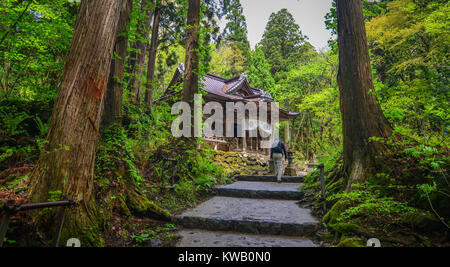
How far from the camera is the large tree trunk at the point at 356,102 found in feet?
12.1

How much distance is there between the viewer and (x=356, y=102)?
3943 millimetres

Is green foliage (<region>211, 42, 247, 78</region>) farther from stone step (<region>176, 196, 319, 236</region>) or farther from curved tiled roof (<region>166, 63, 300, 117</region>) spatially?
stone step (<region>176, 196, 319, 236</region>)

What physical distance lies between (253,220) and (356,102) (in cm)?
295

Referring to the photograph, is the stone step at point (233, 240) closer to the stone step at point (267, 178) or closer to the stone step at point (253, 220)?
the stone step at point (253, 220)

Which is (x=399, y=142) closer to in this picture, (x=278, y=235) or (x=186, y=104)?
(x=278, y=235)

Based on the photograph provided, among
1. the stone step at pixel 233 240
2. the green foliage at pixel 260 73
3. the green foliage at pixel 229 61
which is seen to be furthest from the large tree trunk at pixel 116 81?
the green foliage at pixel 229 61

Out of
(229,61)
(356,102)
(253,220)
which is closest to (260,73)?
(229,61)

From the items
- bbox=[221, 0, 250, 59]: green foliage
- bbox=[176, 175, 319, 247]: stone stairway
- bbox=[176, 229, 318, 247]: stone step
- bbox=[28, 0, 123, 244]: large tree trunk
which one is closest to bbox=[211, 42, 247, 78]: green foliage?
bbox=[221, 0, 250, 59]: green foliage

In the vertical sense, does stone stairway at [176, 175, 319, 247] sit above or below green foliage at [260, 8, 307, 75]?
below

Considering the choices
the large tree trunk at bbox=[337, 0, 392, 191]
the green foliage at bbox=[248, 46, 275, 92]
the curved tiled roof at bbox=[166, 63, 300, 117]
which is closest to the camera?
the large tree trunk at bbox=[337, 0, 392, 191]

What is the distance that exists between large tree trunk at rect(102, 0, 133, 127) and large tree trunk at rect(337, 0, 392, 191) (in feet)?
14.6

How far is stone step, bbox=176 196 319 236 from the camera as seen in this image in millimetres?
3425

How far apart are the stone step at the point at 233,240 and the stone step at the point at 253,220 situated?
15cm

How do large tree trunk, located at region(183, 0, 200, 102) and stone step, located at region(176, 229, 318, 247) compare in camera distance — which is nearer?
stone step, located at region(176, 229, 318, 247)
